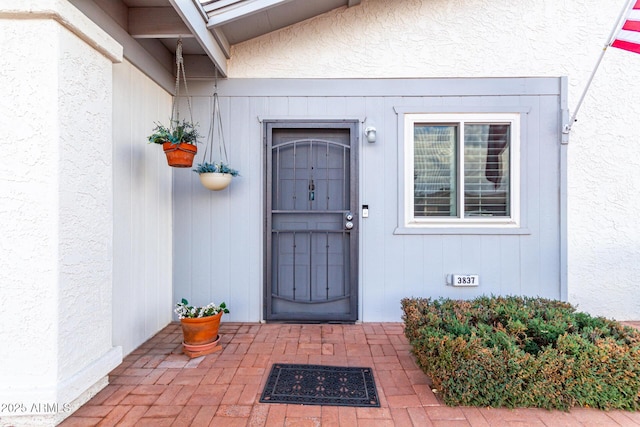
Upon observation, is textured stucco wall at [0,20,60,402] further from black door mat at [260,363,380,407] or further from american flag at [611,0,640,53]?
american flag at [611,0,640,53]

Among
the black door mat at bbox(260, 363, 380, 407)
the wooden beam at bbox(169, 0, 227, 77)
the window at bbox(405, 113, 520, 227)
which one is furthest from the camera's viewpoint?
the window at bbox(405, 113, 520, 227)

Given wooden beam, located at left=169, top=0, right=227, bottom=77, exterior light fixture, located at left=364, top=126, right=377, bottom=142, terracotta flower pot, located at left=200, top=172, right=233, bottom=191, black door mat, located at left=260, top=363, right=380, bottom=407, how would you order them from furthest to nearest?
exterior light fixture, located at left=364, top=126, right=377, bottom=142 < terracotta flower pot, located at left=200, top=172, right=233, bottom=191 < wooden beam, located at left=169, top=0, right=227, bottom=77 < black door mat, located at left=260, top=363, right=380, bottom=407

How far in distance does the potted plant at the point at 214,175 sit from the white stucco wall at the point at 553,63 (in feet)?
3.90

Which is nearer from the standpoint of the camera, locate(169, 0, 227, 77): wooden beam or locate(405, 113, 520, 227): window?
locate(169, 0, 227, 77): wooden beam

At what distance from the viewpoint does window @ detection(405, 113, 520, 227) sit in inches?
144

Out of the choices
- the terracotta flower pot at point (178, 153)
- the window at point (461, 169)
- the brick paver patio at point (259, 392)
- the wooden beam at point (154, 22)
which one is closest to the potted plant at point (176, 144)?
the terracotta flower pot at point (178, 153)

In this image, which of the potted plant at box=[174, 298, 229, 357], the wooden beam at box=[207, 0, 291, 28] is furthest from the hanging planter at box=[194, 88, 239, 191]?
the potted plant at box=[174, 298, 229, 357]

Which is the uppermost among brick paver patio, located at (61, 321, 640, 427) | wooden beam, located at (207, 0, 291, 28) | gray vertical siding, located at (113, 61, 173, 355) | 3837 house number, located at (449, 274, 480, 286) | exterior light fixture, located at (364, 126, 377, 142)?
wooden beam, located at (207, 0, 291, 28)

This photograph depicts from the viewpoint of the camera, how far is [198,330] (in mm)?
2852

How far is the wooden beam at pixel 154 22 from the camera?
2799 millimetres

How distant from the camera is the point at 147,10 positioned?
2.81 metres

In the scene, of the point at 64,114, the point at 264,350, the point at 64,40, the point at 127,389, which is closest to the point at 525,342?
the point at 264,350

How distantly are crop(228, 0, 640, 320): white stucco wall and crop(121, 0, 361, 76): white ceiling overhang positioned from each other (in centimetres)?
17

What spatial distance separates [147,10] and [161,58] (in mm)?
580
